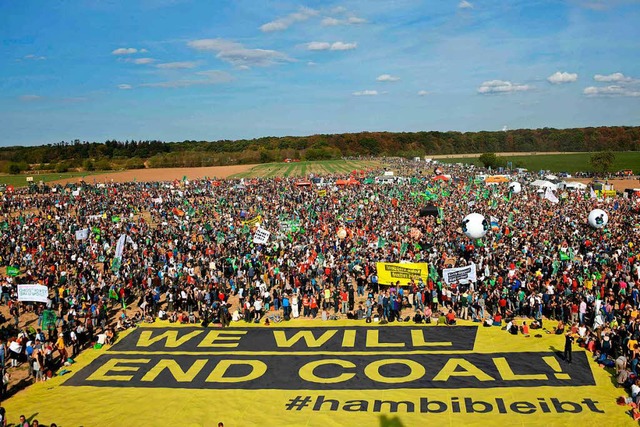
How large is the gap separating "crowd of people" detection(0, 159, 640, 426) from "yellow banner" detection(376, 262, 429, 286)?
230 mm

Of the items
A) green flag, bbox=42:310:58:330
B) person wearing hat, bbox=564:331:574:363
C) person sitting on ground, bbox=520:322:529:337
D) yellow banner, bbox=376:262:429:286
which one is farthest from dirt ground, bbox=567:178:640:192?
green flag, bbox=42:310:58:330

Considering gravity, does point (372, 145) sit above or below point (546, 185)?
above

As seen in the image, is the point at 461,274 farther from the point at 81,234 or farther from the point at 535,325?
the point at 81,234

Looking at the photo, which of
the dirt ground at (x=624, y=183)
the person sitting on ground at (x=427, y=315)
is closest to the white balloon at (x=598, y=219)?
the person sitting on ground at (x=427, y=315)

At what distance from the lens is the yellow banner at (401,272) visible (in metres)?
22.5

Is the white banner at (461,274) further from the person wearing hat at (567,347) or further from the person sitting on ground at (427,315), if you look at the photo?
the person wearing hat at (567,347)

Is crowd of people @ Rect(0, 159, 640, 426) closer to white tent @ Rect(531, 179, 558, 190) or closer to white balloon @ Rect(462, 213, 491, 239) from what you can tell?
white balloon @ Rect(462, 213, 491, 239)

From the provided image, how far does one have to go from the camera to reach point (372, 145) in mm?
181625

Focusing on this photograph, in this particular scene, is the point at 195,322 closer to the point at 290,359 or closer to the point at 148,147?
the point at 290,359

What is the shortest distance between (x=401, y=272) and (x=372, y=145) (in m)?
162

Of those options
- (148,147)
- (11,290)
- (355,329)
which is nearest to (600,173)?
(355,329)

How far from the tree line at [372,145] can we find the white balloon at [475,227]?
362 feet

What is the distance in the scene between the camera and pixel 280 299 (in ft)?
73.3

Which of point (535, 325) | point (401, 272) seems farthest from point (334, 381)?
point (401, 272)
